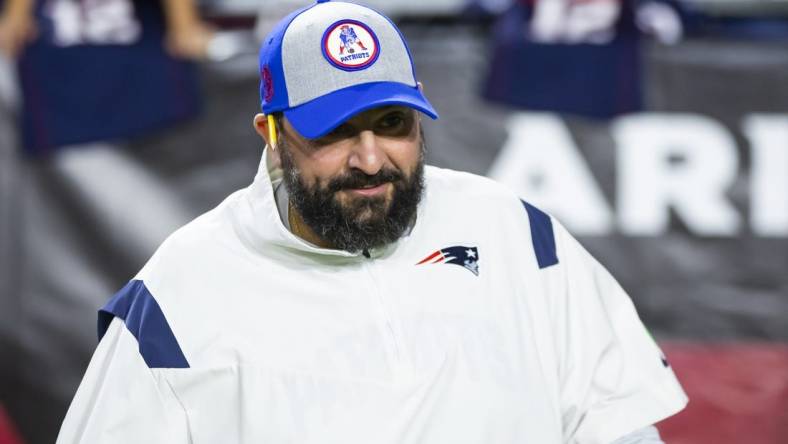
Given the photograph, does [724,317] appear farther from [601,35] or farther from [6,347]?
[6,347]

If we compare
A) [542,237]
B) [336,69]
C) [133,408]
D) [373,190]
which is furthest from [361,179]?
[133,408]

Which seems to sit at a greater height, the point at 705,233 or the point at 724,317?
the point at 705,233

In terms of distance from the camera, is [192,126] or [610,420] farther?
[192,126]

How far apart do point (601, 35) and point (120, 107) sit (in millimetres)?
1464

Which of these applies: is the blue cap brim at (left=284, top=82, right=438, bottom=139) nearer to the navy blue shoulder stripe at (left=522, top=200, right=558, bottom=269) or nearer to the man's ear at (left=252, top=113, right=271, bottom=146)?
the man's ear at (left=252, top=113, right=271, bottom=146)

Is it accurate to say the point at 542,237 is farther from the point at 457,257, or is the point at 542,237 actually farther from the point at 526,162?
the point at 526,162

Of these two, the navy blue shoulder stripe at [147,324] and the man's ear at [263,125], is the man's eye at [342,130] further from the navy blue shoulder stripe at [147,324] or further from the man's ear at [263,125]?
the navy blue shoulder stripe at [147,324]

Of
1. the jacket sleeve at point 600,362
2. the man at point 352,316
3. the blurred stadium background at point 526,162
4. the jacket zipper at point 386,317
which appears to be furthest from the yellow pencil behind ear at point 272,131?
the blurred stadium background at point 526,162

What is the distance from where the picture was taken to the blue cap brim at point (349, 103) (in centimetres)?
185

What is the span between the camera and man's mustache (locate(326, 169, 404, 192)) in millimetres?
1893

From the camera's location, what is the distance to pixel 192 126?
3.68m

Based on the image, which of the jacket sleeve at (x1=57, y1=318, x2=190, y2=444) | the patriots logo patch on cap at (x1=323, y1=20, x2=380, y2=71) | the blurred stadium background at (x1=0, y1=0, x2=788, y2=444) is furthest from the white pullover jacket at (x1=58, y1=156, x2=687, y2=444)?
the blurred stadium background at (x1=0, y1=0, x2=788, y2=444)

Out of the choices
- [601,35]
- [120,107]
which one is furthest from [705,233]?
[120,107]

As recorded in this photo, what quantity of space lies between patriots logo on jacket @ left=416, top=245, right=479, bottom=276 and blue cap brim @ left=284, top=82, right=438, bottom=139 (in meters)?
0.26
